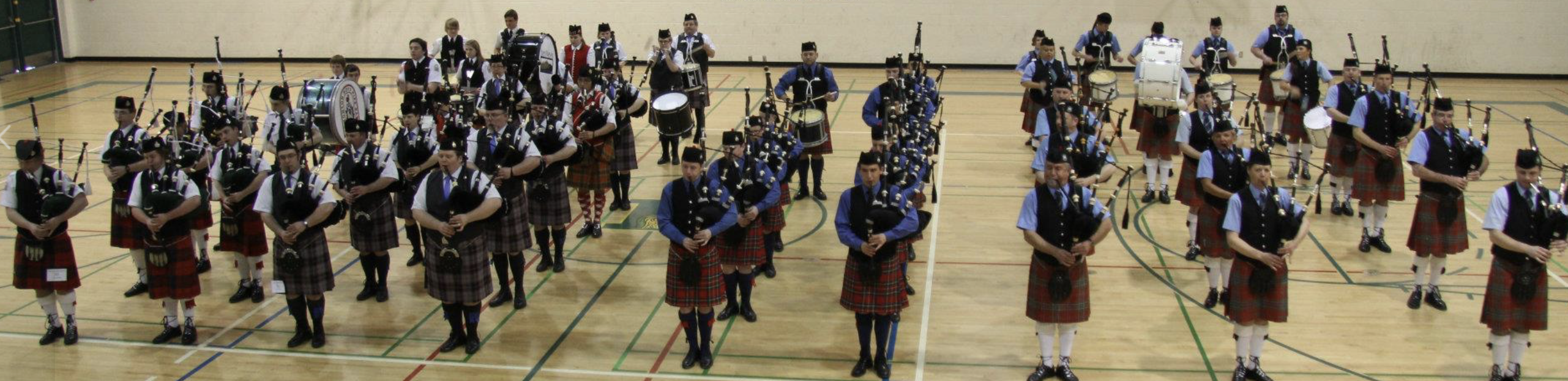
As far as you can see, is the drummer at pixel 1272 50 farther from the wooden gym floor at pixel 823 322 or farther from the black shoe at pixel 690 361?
the black shoe at pixel 690 361

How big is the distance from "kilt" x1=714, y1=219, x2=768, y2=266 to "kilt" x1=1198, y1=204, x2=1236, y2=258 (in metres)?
2.94

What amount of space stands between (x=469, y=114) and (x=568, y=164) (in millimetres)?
1337

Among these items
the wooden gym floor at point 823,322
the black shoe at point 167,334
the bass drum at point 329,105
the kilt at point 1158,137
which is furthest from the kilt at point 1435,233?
the bass drum at point 329,105

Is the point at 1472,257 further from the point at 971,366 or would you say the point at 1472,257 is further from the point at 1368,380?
the point at 971,366

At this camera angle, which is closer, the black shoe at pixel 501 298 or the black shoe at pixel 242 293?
the black shoe at pixel 501 298

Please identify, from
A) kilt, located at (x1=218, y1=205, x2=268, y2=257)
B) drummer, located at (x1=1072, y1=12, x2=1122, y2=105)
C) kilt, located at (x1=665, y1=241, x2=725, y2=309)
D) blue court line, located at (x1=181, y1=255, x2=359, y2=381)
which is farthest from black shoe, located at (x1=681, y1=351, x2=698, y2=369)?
drummer, located at (x1=1072, y1=12, x2=1122, y2=105)

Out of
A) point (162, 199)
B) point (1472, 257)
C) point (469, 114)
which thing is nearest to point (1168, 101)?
point (1472, 257)

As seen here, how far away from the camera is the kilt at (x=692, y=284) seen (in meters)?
7.10

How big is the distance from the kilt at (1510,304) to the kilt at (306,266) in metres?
6.65

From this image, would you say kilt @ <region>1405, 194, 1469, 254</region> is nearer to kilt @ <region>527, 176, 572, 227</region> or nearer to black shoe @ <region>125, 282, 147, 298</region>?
kilt @ <region>527, 176, 572, 227</region>

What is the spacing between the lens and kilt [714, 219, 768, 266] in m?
7.70

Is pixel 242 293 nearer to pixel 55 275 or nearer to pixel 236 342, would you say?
pixel 236 342

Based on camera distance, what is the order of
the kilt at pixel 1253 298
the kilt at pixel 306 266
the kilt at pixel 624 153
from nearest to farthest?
the kilt at pixel 1253 298
the kilt at pixel 306 266
the kilt at pixel 624 153

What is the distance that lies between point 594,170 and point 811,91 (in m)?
2.40
